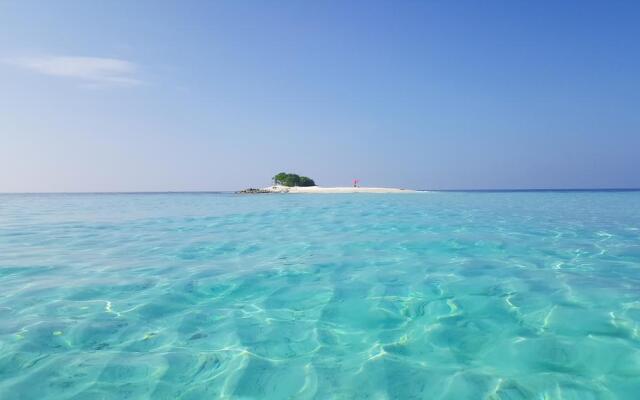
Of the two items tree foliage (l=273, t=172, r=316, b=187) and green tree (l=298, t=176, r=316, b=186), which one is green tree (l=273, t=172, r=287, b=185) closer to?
tree foliage (l=273, t=172, r=316, b=187)

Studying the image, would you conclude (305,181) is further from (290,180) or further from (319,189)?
(319,189)

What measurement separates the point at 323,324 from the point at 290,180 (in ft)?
211

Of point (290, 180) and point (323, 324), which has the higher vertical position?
point (290, 180)

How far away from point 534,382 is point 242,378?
7.00 feet

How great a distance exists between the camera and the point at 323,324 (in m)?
3.82

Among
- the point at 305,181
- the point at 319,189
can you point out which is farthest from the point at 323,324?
the point at 305,181

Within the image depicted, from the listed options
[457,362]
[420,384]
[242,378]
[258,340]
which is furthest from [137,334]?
[457,362]

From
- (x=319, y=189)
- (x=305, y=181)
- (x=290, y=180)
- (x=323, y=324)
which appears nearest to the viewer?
(x=323, y=324)

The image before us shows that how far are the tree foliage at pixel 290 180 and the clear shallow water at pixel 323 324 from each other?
2368 inches

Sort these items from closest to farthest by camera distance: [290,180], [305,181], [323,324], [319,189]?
[323,324] < [319,189] < [290,180] < [305,181]

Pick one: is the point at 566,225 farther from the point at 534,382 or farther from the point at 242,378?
the point at 242,378

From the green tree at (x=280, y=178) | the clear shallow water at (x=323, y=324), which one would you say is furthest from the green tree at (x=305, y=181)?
the clear shallow water at (x=323, y=324)

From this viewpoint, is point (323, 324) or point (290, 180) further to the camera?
point (290, 180)

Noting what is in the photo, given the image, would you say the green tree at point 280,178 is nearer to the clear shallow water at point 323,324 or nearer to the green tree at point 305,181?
the green tree at point 305,181
